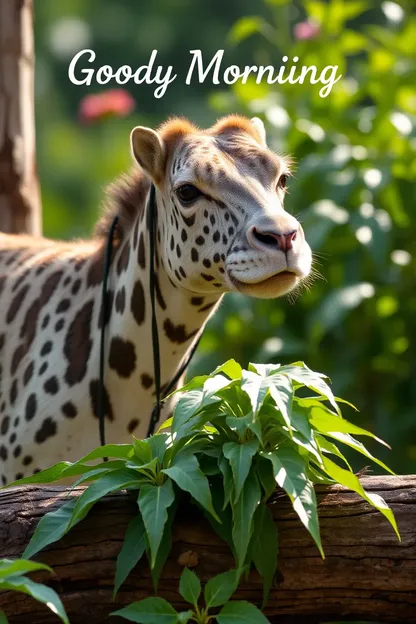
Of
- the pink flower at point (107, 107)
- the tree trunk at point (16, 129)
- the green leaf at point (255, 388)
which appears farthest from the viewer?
the pink flower at point (107, 107)

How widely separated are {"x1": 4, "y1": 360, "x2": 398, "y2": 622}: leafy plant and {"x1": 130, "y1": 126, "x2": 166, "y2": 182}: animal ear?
4.77ft

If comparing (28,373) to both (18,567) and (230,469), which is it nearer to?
(230,469)

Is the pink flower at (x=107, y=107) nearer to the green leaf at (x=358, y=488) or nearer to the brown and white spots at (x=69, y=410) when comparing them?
the brown and white spots at (x=69, y=410)

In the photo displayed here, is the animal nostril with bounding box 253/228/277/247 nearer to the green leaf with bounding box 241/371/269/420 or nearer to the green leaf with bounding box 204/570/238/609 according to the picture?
the green leaf with bounding box 241/371/269/420

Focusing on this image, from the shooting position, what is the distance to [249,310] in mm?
7262

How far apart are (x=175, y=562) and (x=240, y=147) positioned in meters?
1.76

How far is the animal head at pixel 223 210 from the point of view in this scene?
407 centimetres

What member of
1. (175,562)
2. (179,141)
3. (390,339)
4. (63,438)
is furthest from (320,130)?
(175,562)

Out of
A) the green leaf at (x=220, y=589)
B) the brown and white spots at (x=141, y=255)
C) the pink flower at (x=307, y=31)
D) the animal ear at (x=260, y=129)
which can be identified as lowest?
the green leaf at (x=220, y=589)

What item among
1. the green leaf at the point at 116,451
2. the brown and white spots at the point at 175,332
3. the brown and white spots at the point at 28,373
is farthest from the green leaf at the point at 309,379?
the brown and white spots at the point at 28,373

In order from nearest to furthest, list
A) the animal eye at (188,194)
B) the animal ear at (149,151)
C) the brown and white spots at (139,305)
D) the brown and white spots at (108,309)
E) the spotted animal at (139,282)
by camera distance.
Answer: the spotted animal at (139,282) → the animal eye at (188,194) → the animal ear at (149,151) → the brown and white spots at (139,305) → the brown and white spots at (108,309)

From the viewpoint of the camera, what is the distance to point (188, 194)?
4422 millimetres

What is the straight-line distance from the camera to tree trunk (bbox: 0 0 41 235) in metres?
6.52

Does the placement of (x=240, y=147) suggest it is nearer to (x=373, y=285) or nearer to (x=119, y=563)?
(x=119, y=563)
